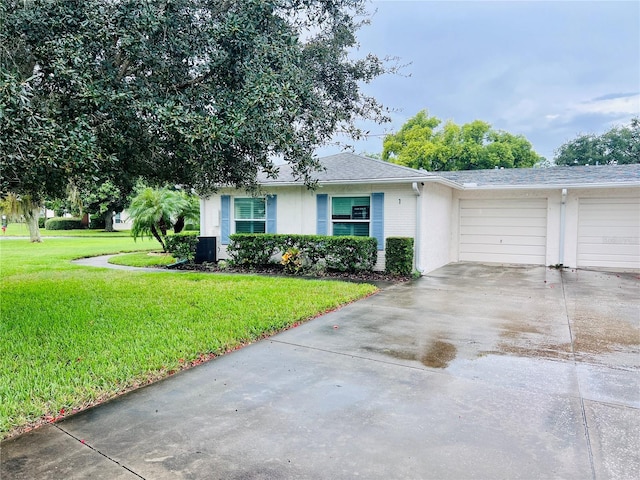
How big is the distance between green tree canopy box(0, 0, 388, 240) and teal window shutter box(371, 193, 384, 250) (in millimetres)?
5401

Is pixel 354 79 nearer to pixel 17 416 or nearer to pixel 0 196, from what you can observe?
pixel 0 196

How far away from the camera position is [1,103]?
136 inches

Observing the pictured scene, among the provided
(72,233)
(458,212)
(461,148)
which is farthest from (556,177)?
(72,233)

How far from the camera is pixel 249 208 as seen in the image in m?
12.5

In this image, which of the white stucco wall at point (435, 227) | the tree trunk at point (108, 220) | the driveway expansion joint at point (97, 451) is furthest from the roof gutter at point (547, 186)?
the tree trunk at point (108, 220)

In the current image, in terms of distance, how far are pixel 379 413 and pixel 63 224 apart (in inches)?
1657

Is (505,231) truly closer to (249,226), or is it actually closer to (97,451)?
(249,226)

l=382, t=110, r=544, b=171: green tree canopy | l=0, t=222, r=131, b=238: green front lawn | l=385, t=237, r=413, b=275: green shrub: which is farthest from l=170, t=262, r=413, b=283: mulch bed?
l=382, t=110, r=544, b=171: green tree canopy

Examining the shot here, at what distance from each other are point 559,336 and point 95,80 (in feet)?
20.5

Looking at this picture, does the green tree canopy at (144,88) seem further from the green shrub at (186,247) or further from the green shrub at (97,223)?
the green shrub at (97,223)

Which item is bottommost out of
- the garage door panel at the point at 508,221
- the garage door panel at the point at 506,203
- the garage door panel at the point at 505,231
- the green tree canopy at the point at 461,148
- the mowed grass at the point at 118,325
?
the mowed grass at the point at 118,325

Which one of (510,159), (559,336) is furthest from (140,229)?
(510,159)

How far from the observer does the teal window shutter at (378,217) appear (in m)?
10.9

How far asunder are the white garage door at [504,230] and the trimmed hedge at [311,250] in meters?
4.50
